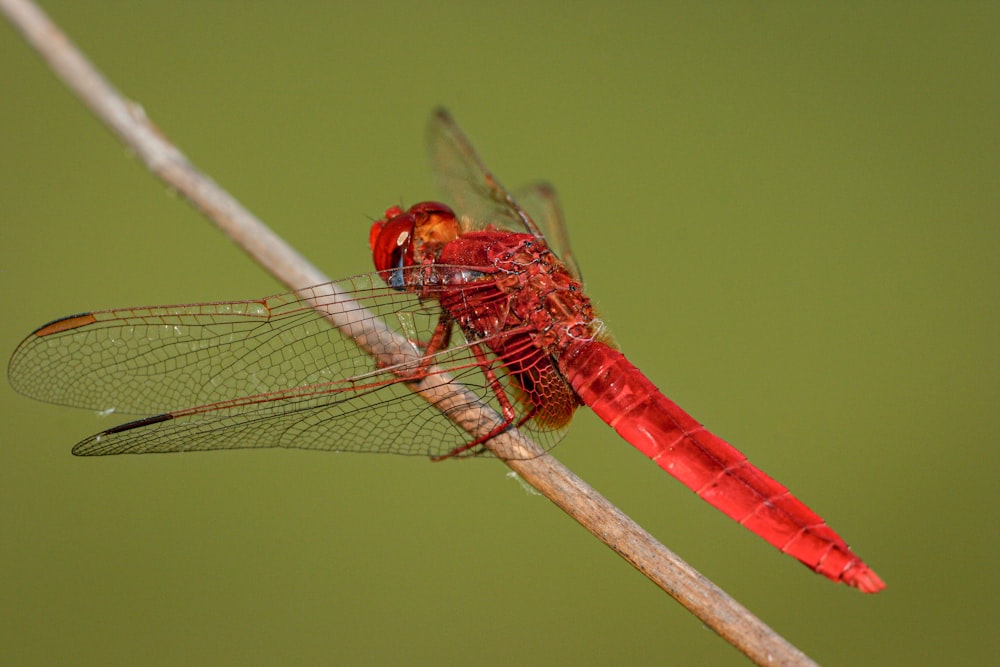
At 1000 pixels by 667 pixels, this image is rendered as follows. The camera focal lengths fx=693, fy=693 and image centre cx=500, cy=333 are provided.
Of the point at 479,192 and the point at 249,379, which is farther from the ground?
the point at 479,192

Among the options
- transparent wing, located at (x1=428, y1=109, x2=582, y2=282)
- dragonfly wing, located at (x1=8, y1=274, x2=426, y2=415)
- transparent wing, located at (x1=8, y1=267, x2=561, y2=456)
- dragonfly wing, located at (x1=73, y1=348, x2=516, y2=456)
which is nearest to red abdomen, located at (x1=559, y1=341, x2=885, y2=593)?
transparent wing, located at (x1=8, y1=267, x2=561, y2=456)

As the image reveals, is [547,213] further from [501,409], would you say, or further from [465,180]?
[501,409]

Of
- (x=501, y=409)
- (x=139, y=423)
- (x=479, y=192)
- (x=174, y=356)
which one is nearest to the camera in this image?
(x=139, y=423)

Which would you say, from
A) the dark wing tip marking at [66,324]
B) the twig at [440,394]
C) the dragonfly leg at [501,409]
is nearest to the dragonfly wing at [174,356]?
the dark wing tip marking at [66,324]

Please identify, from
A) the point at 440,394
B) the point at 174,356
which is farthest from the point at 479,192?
the point at 174,356

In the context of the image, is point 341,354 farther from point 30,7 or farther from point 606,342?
point 30,7

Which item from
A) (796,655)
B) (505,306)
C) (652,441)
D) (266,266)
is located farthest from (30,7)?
(796,655)

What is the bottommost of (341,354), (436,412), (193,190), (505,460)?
(505,460)
